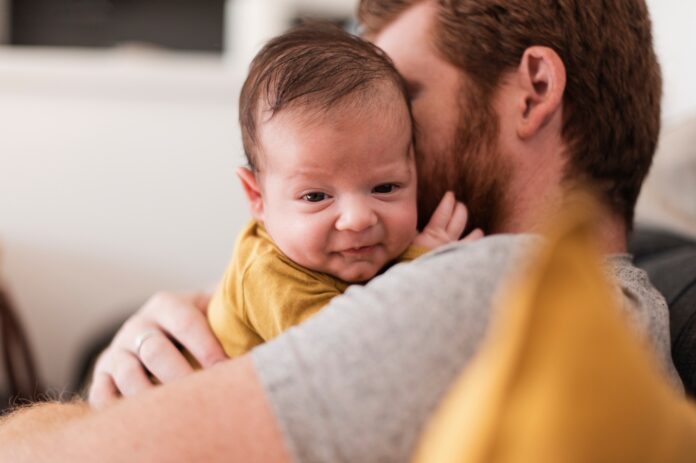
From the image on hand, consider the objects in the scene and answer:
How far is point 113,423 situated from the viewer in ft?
2.47

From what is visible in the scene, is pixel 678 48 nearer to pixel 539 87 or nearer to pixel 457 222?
pixel 539 87

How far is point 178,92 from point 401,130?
2508mm

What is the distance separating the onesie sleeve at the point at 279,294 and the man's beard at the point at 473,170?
0.27 meters

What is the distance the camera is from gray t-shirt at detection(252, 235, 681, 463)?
678 mm

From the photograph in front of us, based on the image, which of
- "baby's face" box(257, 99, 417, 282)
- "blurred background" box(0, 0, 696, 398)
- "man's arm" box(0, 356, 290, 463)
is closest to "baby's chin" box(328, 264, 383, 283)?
"baby's face" box(257, 99, 417, 282)

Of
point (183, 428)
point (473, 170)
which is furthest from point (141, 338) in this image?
point (473, 170)

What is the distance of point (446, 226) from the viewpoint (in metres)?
1.15

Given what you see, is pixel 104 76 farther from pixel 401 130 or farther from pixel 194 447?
pixel 194 447

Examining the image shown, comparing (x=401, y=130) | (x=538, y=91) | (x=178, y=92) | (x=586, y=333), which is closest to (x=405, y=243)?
(x=401, y=130)

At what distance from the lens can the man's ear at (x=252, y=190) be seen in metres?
1.12

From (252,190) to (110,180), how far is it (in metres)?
2.40

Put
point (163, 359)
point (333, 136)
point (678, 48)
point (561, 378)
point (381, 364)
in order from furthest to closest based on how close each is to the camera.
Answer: point (678, 48)
point (163, 359)
point (333, 136)
point (381, 364)
point (561, 378)

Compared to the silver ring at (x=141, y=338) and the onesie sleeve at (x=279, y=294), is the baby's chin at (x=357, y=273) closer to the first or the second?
the onesie sleeve at (x=279, y=294)

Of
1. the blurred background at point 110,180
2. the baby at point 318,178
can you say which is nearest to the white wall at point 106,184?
the blurred background at point 110,180
